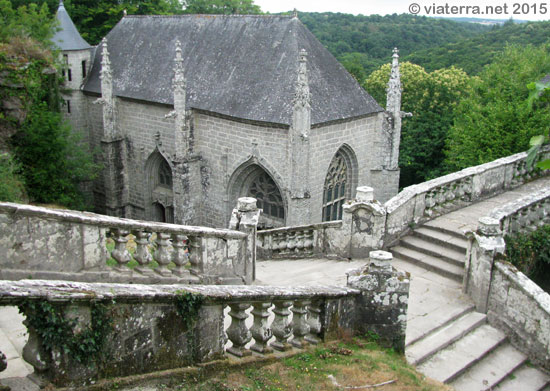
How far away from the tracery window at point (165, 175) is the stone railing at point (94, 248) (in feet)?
51.0

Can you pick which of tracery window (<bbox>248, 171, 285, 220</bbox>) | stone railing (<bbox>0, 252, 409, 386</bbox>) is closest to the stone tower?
tracery window (<bbox>248, 171, 285, 220</bbox>)

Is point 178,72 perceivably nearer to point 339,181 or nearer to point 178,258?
point 339,181

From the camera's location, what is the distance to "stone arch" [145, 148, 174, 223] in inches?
934

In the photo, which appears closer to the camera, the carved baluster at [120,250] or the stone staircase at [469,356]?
the carved baluster at [120,250]

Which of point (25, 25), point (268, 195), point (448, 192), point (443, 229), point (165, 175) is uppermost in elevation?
point (25, 25)

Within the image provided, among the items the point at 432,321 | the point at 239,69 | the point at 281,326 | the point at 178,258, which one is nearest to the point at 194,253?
the point at 178,258

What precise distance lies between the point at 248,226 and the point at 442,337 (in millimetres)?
3599

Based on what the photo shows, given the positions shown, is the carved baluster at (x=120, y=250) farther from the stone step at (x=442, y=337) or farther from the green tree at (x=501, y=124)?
the green tree at (x=501, y=124)

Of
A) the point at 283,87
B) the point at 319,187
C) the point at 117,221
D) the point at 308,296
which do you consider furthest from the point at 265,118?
the point at 308,296

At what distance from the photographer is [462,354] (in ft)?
25.6

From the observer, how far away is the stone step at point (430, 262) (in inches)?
391

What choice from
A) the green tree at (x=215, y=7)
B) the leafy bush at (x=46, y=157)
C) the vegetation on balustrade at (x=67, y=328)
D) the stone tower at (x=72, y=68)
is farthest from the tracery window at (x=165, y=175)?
the green tree at (x=215, y=7)

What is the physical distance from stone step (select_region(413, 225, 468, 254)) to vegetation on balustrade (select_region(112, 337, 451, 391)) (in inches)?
181

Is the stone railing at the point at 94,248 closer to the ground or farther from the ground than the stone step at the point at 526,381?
farther from the ground
